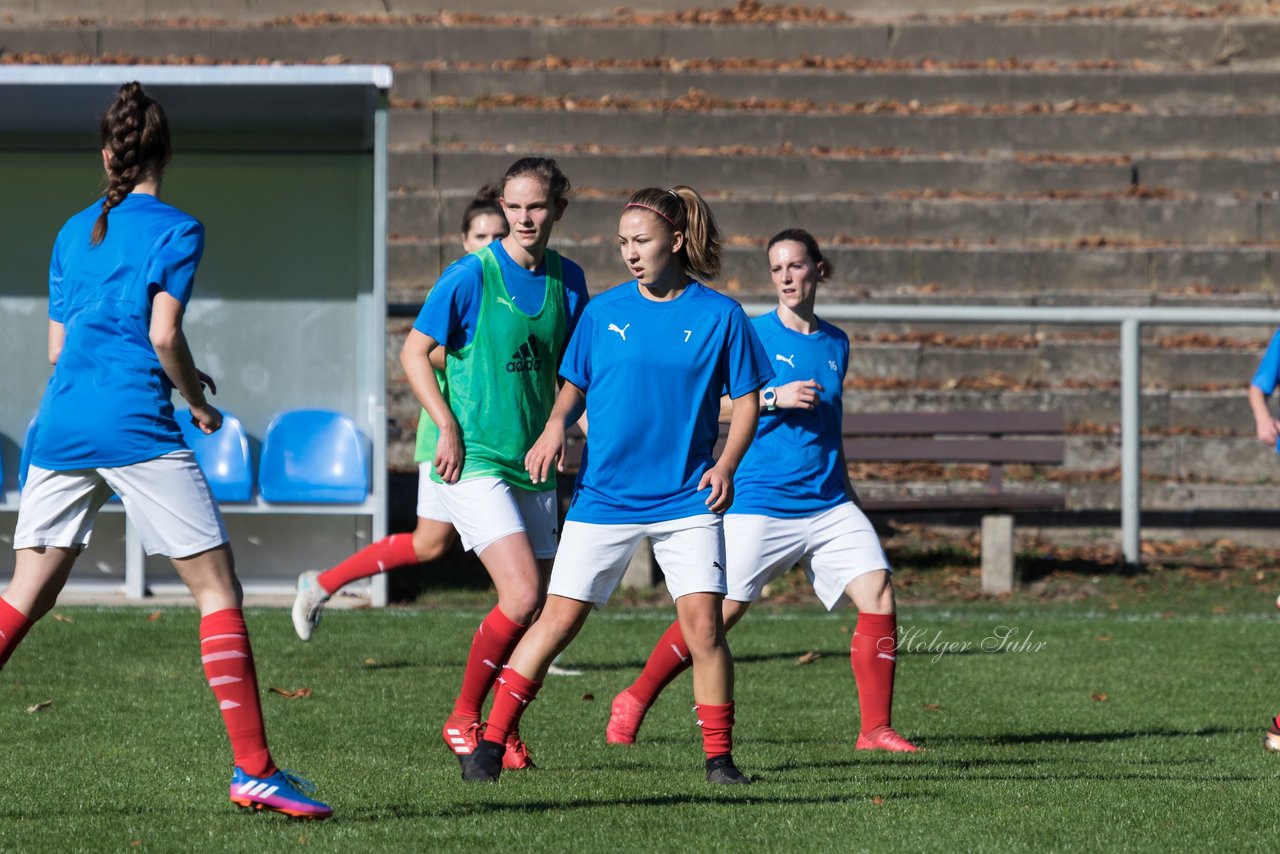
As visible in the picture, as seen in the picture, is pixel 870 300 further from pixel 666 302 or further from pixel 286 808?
pixel 286 808

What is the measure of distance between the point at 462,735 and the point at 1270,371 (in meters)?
3.69

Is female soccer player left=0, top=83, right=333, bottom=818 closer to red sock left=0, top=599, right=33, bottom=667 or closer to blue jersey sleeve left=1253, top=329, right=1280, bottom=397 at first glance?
red sock left=0, top=599, right=33, bottom=667

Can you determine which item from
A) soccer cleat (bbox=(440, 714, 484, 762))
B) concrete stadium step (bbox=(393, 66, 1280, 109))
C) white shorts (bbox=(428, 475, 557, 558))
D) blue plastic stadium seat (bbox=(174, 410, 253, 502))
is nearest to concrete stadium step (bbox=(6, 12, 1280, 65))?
concrete stadium step (bbox=(393, 66, 1280, 109))

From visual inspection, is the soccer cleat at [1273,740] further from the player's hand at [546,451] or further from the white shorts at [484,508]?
the player's hand at [546,451]

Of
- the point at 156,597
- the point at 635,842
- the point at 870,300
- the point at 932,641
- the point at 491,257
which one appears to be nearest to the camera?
the point at 635,842

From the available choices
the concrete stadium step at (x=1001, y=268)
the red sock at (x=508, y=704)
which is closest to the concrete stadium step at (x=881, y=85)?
the concrete stadium step at (x=1001, y=268)

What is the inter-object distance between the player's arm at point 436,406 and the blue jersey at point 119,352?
981mm

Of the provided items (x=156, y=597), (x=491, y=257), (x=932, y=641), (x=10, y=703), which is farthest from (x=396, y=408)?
(x=491, y=257)

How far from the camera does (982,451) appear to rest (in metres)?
11.1

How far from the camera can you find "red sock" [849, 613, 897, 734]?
5.98 meters

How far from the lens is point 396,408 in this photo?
12.6 m

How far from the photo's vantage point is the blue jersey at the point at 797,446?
20.1 ft

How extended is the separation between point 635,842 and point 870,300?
9782mm

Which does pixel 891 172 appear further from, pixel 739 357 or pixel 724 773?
pixel 724 773
